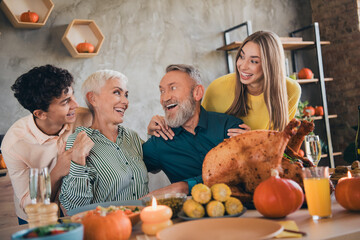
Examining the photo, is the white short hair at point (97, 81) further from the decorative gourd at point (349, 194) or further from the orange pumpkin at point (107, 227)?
the decorative gourd at point (349, 194)

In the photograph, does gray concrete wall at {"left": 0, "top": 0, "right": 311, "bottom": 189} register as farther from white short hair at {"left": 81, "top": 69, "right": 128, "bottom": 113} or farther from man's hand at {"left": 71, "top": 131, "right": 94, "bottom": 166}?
man's hand at {"left": 71, "top": 131, "right": 94, "bottom": 166}

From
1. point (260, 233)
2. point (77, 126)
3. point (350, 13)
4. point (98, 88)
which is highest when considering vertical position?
point (350, 13)

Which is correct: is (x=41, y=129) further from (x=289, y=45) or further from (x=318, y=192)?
(x=289, y=45)

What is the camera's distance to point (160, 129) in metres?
2.27

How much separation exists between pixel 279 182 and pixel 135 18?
12.6 ft

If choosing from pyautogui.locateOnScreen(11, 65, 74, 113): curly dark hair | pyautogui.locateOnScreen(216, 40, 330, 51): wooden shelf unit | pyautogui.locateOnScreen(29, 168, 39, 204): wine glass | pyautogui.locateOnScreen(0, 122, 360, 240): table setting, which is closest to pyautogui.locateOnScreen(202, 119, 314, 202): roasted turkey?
pyautogui.locateOnScreen(0, 122, 360, 240): table setting

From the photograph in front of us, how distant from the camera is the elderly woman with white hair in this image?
1.87 metres

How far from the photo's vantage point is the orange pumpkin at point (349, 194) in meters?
1.12

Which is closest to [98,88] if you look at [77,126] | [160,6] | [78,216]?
[77,126]

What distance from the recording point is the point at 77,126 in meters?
2.32

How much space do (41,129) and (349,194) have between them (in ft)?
5.83

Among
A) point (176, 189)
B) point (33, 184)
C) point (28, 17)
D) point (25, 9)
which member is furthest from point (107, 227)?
point (25, 9)

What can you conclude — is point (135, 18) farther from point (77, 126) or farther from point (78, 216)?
point (78, 216)

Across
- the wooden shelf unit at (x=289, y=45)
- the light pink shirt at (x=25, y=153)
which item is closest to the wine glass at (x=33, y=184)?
the light pink shirt at (x=25, y=153)
